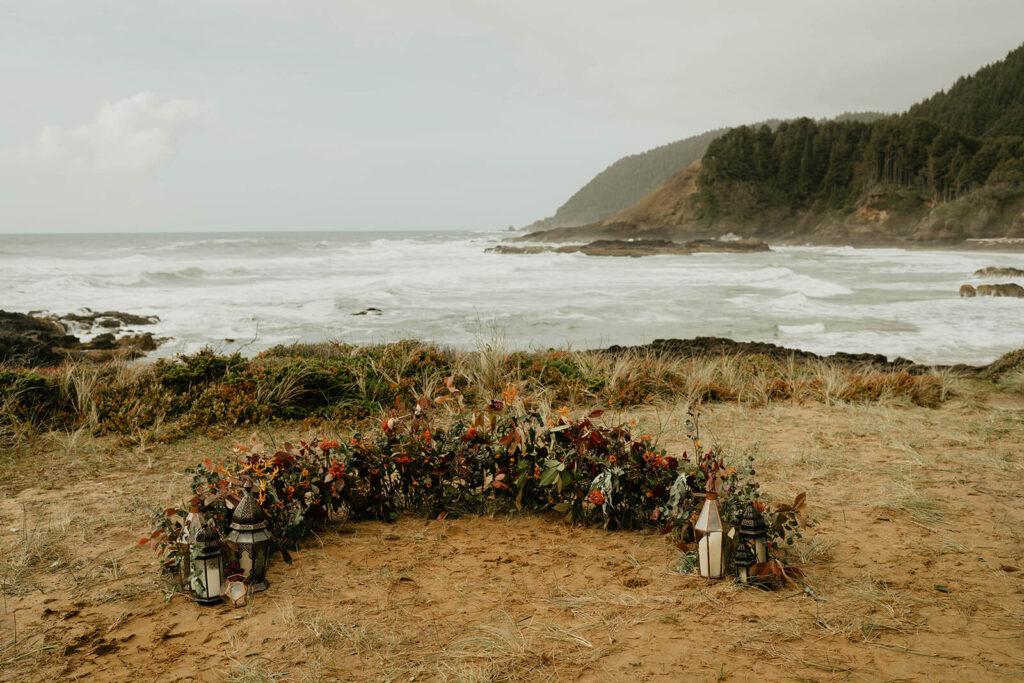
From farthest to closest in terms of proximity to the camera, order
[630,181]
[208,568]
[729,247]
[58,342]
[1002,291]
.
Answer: [630,181] < [729,247] < [1002,291] < [58,342] < [208,568]

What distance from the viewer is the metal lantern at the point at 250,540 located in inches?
121

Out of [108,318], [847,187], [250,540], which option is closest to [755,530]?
[250,540]

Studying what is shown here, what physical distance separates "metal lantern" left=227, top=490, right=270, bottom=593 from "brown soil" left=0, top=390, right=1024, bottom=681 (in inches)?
4.6

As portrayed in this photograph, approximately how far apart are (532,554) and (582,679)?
114 cm

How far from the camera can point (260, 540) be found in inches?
122

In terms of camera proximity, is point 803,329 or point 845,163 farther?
point 845,163

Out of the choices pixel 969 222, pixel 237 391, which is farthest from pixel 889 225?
pixel 237 391

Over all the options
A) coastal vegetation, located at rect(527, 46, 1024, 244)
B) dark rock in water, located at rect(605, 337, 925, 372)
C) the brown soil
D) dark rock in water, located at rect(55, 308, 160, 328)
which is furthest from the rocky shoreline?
coastal vegetation, located at rect(527, 46, 1024, 244)

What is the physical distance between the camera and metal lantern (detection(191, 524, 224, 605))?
2938 millimetres

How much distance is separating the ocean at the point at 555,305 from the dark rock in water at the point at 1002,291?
80 centimetres

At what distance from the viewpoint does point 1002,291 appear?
21422 mm

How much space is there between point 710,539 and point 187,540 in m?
2.43

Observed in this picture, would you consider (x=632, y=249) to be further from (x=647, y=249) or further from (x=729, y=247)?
(x=729, y=247)

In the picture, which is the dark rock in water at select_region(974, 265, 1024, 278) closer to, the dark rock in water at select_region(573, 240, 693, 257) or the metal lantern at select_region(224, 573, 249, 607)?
the dark rock in water at select_region(573, 240, 693, 257)
